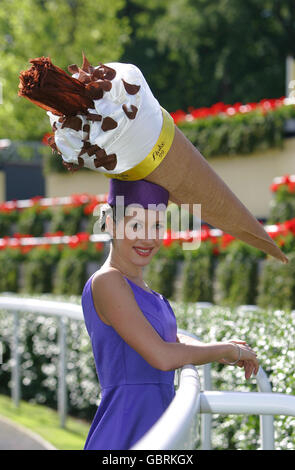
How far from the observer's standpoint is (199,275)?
25.4 ft

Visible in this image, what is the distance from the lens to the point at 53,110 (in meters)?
2.18

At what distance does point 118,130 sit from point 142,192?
0.83 feet

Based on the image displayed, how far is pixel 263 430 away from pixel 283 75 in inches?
1135

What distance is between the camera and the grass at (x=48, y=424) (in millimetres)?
5480

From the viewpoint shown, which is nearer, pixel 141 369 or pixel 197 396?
pixel 197 396

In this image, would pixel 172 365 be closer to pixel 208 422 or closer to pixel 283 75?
pixel 208 422

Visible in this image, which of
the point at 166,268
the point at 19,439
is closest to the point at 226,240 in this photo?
the point at 166,268

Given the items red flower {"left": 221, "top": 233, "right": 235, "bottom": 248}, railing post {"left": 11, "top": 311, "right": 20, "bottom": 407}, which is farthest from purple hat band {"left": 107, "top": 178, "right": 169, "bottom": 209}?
red flower {"left": 221, "top": 233, "right": 235, "bottom": 248}

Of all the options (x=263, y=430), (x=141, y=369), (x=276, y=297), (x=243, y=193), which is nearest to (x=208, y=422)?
(x=263, y=430)

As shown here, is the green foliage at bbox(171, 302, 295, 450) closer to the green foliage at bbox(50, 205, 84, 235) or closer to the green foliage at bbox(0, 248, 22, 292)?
the green foliage at bbox(50, 205, 84, 235)

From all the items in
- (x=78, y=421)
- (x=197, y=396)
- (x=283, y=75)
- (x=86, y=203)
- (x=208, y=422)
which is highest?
(x=283, y=75)

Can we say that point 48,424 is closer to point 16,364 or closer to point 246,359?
point 16,364

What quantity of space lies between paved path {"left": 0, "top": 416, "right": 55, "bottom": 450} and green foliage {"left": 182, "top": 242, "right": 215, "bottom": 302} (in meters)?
2.66

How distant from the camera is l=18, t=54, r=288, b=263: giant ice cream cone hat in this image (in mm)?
2072
